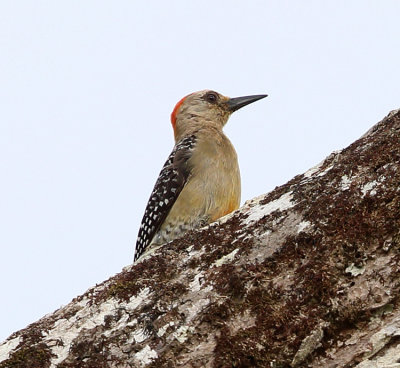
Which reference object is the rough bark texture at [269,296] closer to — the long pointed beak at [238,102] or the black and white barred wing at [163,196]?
the black and white barred wing at [163,196]

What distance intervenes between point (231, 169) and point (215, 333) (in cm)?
486

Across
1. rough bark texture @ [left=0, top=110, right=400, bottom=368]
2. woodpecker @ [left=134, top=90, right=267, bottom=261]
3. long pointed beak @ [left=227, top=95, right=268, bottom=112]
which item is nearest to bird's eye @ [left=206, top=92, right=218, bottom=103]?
long pointed beak @ [left=227, top=95, right=268, bottom=112]

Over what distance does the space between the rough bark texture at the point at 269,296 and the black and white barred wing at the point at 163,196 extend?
331 cm

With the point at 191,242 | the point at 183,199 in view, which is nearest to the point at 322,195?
the point at 191,242

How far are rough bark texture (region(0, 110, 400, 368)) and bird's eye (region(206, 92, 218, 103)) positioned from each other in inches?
218

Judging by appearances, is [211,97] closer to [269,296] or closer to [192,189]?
[192,189]

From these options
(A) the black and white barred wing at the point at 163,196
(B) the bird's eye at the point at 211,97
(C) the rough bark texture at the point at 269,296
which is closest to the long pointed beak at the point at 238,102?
(B) the bird's eye at the point at 211,97

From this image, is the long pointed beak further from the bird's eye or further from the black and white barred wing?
the black and white barred wing

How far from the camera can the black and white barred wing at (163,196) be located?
7.85 m

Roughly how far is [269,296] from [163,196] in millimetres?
4567

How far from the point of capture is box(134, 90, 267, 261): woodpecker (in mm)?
7730

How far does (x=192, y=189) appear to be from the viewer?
25.8 feet

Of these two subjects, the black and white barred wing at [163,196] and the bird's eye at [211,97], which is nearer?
the black and white barred wing at [163,196]

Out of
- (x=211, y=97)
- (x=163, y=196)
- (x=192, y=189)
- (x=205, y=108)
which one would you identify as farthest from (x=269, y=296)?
(x=211, y=97)
